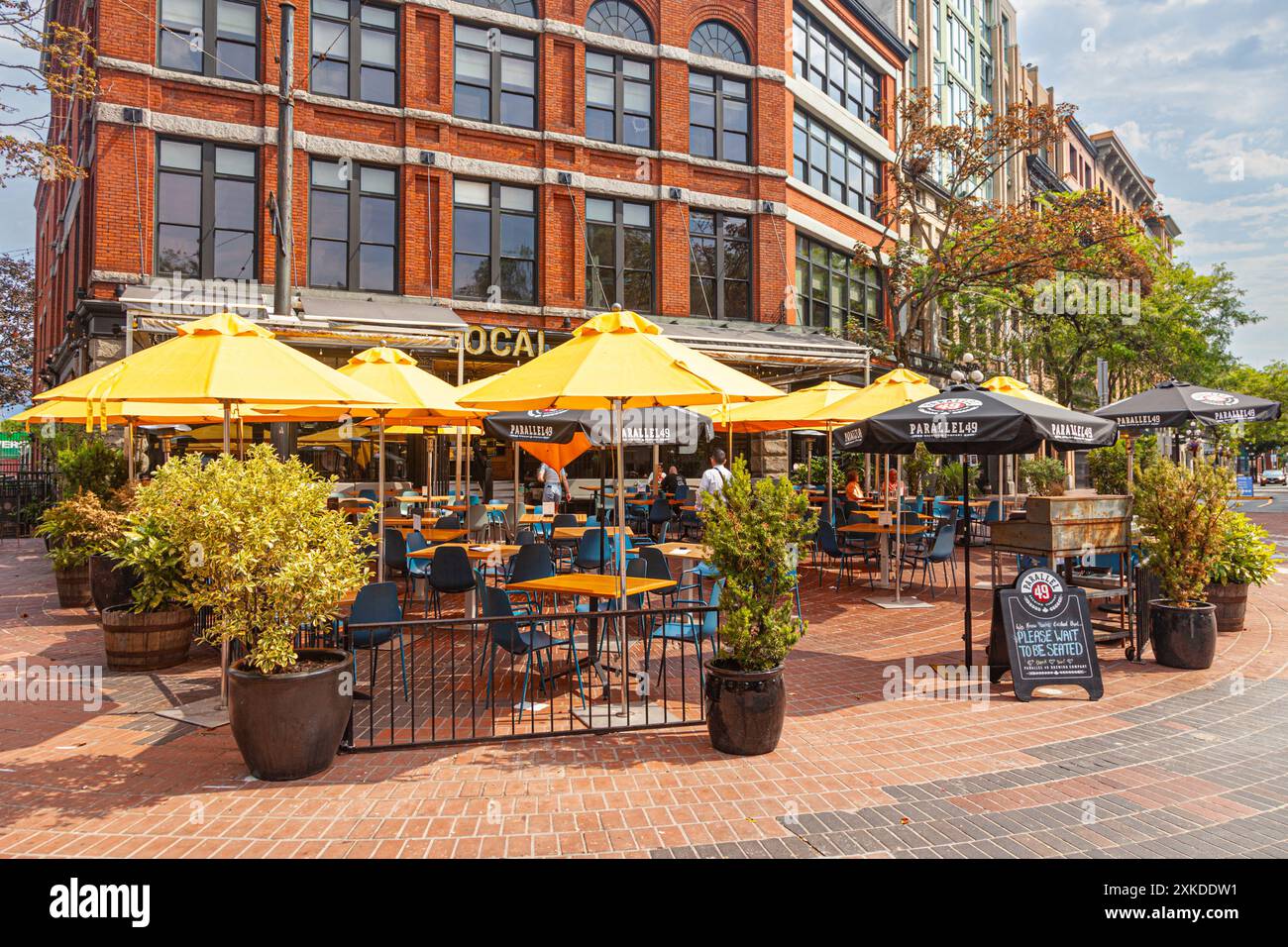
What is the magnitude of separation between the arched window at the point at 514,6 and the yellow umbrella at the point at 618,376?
1673 centimetres

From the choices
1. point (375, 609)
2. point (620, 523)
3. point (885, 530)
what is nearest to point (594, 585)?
point (620, 523)

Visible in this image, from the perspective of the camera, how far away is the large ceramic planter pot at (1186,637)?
7.13 m

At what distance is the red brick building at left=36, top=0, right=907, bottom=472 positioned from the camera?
15891 millimetres

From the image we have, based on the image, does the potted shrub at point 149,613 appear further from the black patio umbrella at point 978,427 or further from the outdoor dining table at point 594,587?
the black patio umbrella at point 978,427

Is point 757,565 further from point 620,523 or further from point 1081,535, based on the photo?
point 1081,535

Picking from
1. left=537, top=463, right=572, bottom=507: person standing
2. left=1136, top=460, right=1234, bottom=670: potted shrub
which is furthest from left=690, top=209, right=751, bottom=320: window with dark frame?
left=1136, top=460, right=1234, bottom=670: potted shrub

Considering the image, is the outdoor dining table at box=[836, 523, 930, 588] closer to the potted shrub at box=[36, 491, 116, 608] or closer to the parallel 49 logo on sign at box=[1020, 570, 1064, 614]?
the parallel 49 logo on sign at box=[1020, 570, 1064, 614]

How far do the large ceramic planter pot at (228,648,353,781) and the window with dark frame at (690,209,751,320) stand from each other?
1826cm

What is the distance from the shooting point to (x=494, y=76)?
762 inches

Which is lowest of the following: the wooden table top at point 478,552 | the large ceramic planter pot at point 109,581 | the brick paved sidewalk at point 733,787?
the brick paved sidewalk at point 733,787

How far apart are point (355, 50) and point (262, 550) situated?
17584 millimetres

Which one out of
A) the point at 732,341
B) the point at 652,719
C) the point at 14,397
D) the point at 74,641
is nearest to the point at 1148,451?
the point at 732,341

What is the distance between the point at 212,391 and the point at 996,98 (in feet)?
139

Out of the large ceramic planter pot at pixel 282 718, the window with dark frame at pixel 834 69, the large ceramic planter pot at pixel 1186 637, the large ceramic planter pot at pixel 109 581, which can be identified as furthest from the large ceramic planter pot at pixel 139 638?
the window with dark frame at pixel 834 69
